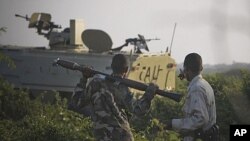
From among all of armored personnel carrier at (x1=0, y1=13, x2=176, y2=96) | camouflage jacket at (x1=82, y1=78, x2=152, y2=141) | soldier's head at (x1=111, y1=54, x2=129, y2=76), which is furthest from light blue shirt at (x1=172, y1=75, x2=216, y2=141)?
armored personnel carrier at (x1=0, y1=13, x2=176, y2=96)

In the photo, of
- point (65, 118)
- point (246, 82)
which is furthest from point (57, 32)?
point (65, 118)

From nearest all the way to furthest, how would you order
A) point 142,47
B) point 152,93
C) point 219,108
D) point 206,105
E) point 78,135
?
point 206,105 → point 152,93 → point 78,135 → point 219,108 → point 142,47

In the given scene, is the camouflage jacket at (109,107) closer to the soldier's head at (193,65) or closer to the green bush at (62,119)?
the green bush at (62,119)

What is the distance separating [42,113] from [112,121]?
138 inches

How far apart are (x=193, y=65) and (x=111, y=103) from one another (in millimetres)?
862

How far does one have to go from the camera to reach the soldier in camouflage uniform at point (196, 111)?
4.53m

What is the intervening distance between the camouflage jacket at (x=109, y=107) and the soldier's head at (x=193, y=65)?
23.3 inches

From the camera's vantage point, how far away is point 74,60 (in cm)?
1185

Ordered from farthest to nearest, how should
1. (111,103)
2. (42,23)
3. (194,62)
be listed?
(42,23)
(111,103)
(194,62)

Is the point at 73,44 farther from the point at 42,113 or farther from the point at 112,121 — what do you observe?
the point at 112,121

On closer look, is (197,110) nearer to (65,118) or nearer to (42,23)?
(65,118)

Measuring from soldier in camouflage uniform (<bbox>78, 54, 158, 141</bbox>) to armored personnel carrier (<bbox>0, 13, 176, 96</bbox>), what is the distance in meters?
6.51

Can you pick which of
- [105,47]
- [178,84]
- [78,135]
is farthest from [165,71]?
[78,135]

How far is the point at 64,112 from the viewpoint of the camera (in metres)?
8.30
